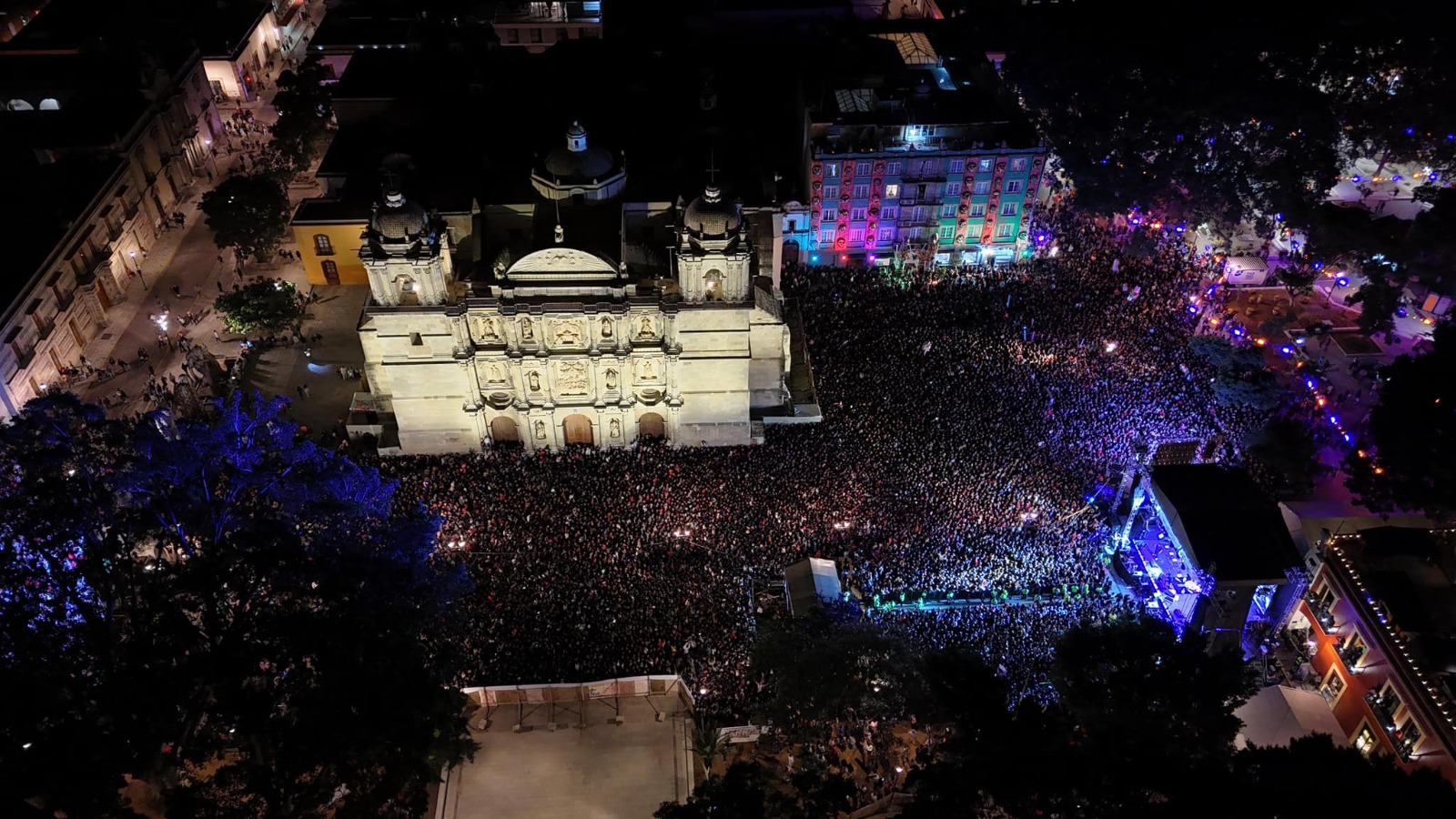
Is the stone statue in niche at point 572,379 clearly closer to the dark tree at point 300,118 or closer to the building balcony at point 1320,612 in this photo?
the building balcony at point 1320,612

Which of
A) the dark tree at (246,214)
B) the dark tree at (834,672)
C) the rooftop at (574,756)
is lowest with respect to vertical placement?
the rooftop at (574,756)

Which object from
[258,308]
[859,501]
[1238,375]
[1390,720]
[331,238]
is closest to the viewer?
[1390,720]

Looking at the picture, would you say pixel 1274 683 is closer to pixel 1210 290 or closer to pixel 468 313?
pixel 1210 290

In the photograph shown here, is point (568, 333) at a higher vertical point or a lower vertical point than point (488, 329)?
lower

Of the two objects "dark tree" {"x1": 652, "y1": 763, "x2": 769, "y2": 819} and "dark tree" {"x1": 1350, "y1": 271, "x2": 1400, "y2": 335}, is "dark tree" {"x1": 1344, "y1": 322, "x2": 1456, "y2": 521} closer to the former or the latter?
"dark tree" {"x1": 1350, "y1": 271, "x2": 1400, "y2": 335}

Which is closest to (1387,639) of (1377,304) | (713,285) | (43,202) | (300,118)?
(1377,304)

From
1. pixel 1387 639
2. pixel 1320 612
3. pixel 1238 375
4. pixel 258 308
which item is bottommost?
pixel 1320 612

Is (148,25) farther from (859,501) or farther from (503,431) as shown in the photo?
(859,501)

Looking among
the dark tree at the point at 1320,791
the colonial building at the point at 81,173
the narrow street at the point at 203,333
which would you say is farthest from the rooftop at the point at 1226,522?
the colonial building at the point at 81,173

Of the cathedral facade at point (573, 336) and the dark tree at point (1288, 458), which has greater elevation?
the cathedral facade at point (573, 336)
